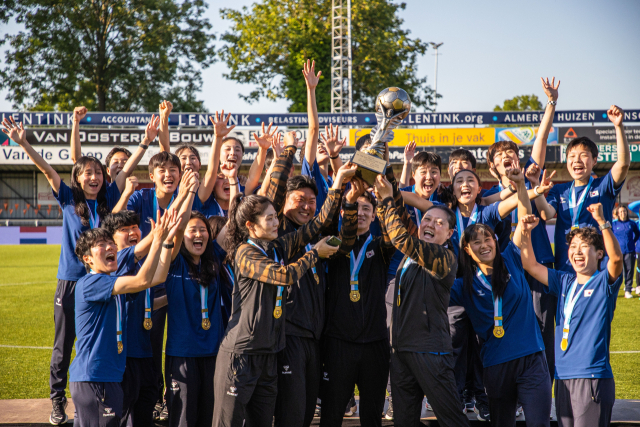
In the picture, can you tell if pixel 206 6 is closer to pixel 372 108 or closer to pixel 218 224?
pixel 372 108

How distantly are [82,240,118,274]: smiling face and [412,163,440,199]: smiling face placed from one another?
2.52 meters

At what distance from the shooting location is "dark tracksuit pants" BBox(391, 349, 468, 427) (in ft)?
11.6

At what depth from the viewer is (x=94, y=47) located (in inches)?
1246

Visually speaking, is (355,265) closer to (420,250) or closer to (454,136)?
(420,250)

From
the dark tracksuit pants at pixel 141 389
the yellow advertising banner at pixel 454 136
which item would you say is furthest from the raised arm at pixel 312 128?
the yellow advertising banner at pixel 454 136

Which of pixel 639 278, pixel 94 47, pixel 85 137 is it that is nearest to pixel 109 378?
pixel 639 278

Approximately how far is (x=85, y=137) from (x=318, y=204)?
2221cm

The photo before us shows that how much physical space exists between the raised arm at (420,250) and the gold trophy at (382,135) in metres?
0.31

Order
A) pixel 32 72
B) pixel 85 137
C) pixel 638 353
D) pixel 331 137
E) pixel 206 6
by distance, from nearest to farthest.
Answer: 1. pixel 331 137
2. pixel 638 353
3. pixel 85 137
4. pixel 32 72
5. pixel 206 6

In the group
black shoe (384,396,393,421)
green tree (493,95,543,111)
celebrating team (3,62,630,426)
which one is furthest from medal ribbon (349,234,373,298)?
green tree (493,95,543,111)

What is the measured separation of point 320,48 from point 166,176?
2587 cm

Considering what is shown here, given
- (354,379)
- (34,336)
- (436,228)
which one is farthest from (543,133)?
(34,336)

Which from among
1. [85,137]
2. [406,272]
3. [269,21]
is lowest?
[406,272]

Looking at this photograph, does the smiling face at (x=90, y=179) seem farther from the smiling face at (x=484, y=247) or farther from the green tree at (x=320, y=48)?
the green tree at (x=320, y=48)
